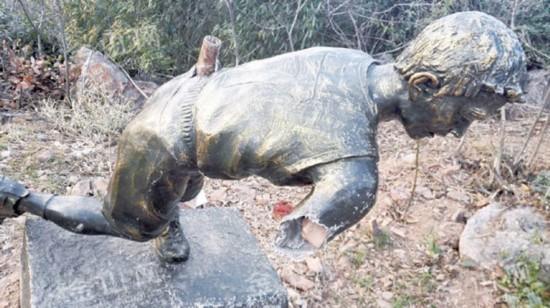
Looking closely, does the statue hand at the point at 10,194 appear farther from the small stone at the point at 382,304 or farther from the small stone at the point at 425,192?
the small stone at the point at 425,192

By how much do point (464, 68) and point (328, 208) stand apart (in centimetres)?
45

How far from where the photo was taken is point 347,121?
54.7 inches

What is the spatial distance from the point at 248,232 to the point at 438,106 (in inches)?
53.4

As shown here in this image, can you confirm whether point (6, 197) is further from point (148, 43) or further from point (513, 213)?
point (148, 43)

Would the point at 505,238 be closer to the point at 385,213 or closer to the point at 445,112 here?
the point at 385,213

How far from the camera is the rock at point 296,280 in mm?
2959

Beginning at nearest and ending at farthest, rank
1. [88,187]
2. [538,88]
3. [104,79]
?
[88,187]
[104,79]
[538,88]

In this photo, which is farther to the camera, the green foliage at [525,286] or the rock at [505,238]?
the rock at [505,238]

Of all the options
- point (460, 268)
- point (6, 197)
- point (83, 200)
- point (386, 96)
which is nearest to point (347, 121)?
point (386, 96)

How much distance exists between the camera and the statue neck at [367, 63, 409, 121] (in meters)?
1.45

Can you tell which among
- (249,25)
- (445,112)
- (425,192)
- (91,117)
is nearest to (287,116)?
(445,112)

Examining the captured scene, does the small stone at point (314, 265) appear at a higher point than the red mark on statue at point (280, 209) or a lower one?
lower

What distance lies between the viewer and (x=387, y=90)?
4.80 feet

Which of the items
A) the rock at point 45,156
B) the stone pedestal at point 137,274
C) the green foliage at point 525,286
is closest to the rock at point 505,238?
the green foliage at point 525,286
